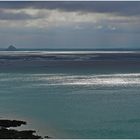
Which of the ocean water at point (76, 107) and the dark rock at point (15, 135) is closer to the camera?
the dark rock at point (15, 135)

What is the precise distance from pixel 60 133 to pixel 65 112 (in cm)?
484

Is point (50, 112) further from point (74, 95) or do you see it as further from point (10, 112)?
point (74, 95)

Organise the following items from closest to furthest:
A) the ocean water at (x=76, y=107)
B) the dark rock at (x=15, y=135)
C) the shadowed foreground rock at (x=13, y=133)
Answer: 1. the dark rock at (x=15, y=135)
2. the shadowed foreground rock at (x=13, y=133)
3. the ocean water at (x=76, y=107)

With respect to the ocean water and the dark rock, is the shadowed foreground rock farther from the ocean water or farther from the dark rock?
the ocean water

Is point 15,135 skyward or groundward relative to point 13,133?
groundward

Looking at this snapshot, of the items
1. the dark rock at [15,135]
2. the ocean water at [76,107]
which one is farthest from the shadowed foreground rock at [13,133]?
the ocean water at [76,107]

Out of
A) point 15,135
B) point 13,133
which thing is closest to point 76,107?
point 13,133

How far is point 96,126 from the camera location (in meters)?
17.5

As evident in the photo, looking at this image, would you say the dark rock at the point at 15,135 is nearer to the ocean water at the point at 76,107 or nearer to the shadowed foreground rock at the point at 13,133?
the shadowed foreground rock at the point at 13,133

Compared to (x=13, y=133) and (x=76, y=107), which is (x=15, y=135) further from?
(x=76, y=107)

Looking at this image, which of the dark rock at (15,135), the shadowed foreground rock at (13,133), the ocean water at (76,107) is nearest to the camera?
the dark rock at (15,135)

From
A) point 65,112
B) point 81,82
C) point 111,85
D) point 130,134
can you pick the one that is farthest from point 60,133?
point 81,82

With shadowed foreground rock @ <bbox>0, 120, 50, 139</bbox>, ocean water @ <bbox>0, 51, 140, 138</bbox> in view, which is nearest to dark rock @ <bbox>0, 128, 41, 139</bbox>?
shadowed foreground rock @ <bbox>0, 120, 50, 139</bbox>

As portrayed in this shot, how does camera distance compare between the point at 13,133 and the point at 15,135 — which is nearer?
the point at 15,135
